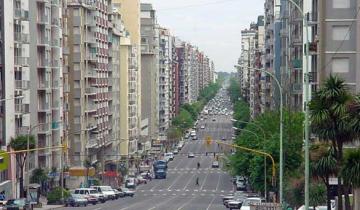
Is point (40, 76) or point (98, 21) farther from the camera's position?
point (98, 21)

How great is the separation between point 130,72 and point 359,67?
319 feet

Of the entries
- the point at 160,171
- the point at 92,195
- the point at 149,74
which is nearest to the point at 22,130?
the point at 92,195

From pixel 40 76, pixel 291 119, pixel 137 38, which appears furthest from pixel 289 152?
pixel 137 38

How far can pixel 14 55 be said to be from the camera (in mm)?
86312

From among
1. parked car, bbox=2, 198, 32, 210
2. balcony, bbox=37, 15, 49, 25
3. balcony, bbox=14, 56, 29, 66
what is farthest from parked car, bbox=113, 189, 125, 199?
parked car, bbox=2, 198, 32, 210

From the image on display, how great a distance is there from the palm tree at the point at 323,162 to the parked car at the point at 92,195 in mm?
40883

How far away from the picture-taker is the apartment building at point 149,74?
18900 cm

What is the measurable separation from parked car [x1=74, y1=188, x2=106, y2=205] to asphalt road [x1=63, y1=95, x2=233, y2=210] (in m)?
0.97

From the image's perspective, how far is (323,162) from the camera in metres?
44.7

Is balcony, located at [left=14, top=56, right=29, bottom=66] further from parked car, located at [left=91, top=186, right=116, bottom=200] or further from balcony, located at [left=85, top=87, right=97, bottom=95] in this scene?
balcony, located at [left=85, top=87, right=97, bottom=95]

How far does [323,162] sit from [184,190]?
6863 centimetres

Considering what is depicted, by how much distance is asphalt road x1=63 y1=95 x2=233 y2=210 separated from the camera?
8187cm

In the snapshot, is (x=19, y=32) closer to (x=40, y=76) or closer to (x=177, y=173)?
(x=40, y=76)

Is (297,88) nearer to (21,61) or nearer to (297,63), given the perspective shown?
(297,63)
